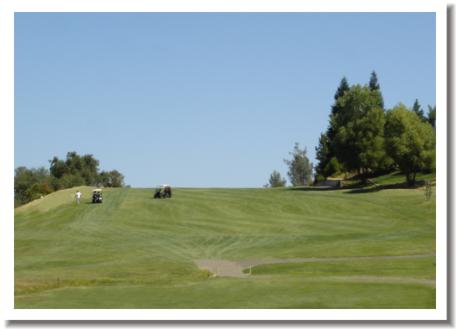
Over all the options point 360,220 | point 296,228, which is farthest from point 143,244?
point 360,220

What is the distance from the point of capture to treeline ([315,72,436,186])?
414 feet

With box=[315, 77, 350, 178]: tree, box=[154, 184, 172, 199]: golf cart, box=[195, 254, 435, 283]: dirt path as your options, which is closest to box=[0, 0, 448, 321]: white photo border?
box=[195, 254, 435, 283]: dirt path

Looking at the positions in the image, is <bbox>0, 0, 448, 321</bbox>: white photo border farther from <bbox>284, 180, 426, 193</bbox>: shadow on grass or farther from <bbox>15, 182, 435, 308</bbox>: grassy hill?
<bbox>284, 180, 426, 193</bbox>: shadow on grass

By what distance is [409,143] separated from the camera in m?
126

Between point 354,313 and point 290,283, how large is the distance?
2431 centimetres

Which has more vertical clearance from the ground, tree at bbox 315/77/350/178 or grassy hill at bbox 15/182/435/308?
tree at bbox 315/77/350/178

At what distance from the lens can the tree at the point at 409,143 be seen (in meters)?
125

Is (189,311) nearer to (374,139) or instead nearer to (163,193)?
(163,193)

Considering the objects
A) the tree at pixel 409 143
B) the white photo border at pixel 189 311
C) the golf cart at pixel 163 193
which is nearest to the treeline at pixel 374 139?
the tree at pixel 409 143

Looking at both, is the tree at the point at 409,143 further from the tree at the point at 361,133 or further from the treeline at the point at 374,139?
the tree at the point at 361,133

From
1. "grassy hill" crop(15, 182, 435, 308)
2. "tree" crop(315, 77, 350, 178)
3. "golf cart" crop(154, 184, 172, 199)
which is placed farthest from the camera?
"tree" crop(315, 77, 350, 178)

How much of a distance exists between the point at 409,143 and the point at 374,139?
11.7 meters

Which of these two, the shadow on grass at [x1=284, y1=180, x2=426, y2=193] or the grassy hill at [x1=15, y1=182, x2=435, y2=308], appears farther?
the shadow on grass at [x1=284, y1=180, x2=426, y2=193]

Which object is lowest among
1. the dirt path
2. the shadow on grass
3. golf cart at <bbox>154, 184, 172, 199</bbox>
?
the dirt path
